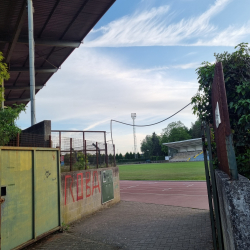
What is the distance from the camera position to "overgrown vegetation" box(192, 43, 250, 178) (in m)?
4.74

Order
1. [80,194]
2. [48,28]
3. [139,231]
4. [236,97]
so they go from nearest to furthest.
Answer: [236,97] < [139,231] < [80,194] < [48,28]

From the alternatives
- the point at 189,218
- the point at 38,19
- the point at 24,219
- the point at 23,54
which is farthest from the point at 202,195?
the point at 23,54

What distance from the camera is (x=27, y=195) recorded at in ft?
20.6

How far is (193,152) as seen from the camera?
89.4 meters

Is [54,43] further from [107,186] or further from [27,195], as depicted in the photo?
[27,195]

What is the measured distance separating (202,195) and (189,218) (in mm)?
5727

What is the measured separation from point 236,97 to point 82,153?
6951 mm

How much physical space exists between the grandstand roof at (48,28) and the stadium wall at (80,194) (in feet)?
33.4

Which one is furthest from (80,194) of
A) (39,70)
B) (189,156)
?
(189,156)

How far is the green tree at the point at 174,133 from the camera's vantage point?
116812 mm

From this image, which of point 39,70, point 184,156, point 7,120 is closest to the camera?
point 7,120

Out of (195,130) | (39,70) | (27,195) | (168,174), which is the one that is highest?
Answer: (195,130)

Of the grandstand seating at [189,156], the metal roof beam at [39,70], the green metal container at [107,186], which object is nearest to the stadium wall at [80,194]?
the green metal container at [107,186]

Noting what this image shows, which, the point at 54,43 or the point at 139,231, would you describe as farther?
the point at 54,43
